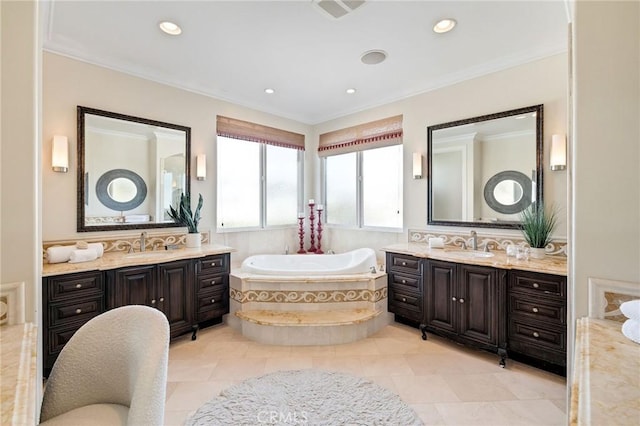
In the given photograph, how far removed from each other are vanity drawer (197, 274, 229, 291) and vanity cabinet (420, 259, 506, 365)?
2.25 meters

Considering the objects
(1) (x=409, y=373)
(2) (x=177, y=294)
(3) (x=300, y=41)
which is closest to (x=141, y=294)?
(2) (x=177, y=294)

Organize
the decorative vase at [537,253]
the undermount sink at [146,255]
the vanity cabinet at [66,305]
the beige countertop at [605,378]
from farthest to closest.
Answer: the undermount sink at [146,255] → the decorative vase at [537,253] → the vanity cabinet at [66,305] → the beige countertop at [605,378]

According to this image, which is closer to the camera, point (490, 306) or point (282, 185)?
point (490, 306)

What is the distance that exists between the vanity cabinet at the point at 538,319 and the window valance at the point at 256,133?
355 centimetres

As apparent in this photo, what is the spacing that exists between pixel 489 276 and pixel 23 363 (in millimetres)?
3005

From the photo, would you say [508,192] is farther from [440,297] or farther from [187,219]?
[187,219]

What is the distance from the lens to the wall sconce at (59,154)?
2672 mm

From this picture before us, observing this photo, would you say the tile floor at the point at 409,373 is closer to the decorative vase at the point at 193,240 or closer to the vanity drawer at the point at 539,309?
the vanity drawer at the point at 539,309

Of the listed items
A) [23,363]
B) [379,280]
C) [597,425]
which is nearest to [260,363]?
[379,280]

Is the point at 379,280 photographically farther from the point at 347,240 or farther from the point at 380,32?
the point at 380,32

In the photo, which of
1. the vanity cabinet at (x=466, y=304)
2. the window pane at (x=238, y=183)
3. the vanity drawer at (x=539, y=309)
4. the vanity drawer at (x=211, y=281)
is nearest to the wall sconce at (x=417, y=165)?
the vanity cabinet at (x=466, y=304)

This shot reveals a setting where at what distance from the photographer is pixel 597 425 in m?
0.69

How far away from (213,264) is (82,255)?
1.16m

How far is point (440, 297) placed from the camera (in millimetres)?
2969
